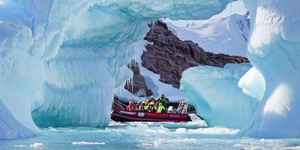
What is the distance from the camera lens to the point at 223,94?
23.4 m

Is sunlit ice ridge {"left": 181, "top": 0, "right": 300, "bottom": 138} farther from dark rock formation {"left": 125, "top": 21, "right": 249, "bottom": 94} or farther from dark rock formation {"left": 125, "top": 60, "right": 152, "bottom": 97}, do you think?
dark rock formation {"left": 125, "top": 21, "right": 249, "bottom": 94}

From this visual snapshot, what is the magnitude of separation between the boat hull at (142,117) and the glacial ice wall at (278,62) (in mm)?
12878

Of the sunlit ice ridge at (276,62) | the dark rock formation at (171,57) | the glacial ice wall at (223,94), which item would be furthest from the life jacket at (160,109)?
the dark rock formation at (171,57)

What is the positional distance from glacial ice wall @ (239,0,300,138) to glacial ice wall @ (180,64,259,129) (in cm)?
727

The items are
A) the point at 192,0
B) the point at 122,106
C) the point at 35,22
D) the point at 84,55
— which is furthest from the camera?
the point at 122,106

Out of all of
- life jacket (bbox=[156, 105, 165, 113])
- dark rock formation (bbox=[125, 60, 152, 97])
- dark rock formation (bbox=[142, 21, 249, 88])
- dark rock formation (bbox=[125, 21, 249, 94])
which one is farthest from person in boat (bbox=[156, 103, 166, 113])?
dark rock formation (bbox=[142, 21, 249, 88])

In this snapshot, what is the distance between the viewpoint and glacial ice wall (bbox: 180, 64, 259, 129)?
23.1m

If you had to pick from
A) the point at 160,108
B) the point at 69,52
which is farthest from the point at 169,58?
the point at 69,52

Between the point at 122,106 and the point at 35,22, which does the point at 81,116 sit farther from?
the point at 122,106

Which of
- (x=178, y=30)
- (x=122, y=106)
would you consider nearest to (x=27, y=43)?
(x=122, y=106)

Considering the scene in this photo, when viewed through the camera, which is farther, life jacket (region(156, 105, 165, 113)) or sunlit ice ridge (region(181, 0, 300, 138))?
life jacket (region(156, 105, 165, 113))

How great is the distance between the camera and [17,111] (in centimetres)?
1591

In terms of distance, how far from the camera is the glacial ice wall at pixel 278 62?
1488 cm

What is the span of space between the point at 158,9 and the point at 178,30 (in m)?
52.6
